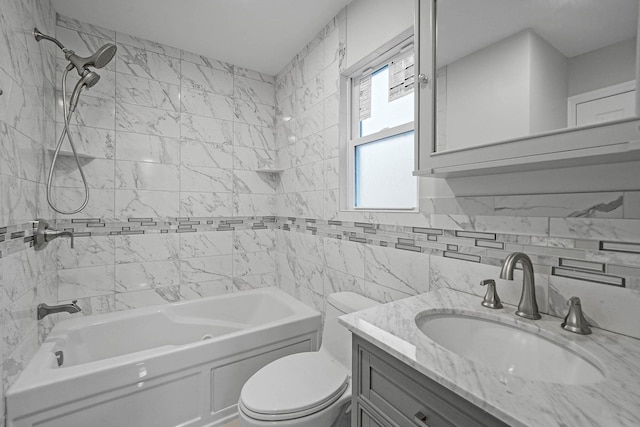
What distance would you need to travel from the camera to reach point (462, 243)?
3.97 feet

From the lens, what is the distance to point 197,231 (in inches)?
97.3

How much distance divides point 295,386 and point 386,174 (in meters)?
1.27

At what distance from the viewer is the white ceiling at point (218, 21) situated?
1.85 meters

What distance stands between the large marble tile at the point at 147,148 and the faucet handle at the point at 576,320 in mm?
2596

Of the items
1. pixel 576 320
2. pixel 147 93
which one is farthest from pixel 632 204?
pixel 147 93

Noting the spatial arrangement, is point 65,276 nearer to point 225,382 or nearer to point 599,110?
point 225,382

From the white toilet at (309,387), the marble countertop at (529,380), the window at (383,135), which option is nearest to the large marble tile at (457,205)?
the window at (383,135)

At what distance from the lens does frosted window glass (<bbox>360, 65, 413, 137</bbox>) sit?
1628 mm

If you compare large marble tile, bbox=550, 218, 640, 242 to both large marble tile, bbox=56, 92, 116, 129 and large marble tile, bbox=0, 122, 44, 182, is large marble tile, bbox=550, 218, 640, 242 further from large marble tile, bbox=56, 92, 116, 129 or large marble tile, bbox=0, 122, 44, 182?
large marble tile, bbox=56, 92, 116, 129

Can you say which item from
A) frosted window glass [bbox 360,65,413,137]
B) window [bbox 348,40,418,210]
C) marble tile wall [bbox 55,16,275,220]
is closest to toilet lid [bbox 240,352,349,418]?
window [bbox 348,40,418,210]

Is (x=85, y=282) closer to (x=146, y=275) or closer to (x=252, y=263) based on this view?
(x=146, y=275)

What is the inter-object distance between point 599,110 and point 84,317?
115 inches

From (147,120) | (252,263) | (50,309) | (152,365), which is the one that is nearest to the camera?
(152,365)

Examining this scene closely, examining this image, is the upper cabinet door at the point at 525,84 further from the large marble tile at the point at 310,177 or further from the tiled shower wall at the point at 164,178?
the tiled shower wall at the point at 164,178
